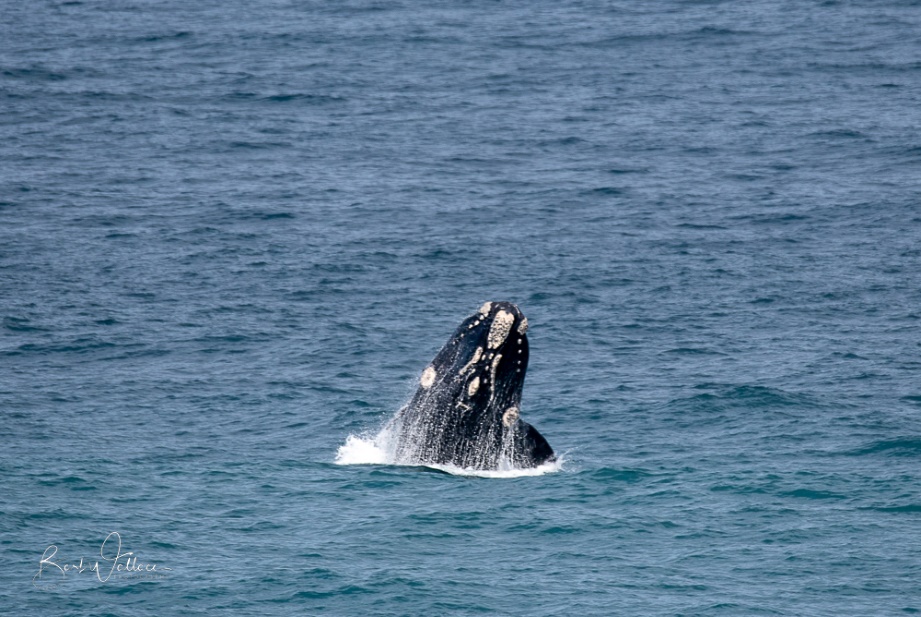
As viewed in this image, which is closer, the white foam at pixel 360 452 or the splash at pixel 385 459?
the splash at pixel 385 459

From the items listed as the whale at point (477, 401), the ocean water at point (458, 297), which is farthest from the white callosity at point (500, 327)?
the ocean water at point (458, 297)

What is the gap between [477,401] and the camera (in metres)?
30.7

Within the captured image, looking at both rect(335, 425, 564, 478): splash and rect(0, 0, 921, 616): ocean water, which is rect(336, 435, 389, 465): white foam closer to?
rect(335, 425, 564, 478): splash

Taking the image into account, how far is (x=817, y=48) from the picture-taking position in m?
87.7


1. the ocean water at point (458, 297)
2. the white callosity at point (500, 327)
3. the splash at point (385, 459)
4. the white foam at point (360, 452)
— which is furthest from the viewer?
the white foam at point (360, 452)

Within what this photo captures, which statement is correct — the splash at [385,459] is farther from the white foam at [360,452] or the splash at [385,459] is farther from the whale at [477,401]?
the whale at [477,401]

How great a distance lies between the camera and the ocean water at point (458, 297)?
93.6ft

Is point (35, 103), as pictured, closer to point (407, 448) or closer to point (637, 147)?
point (637, 147)

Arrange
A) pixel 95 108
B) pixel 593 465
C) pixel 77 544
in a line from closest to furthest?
pixel 77 544 < pixel 593 465 < pixel 95 108

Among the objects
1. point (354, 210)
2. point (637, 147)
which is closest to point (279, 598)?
point (354, 210)

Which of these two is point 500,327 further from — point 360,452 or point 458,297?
point 458,297

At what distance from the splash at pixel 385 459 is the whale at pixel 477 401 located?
0.36ft

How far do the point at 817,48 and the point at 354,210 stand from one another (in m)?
38.8

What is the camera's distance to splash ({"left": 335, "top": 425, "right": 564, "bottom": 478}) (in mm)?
31547
